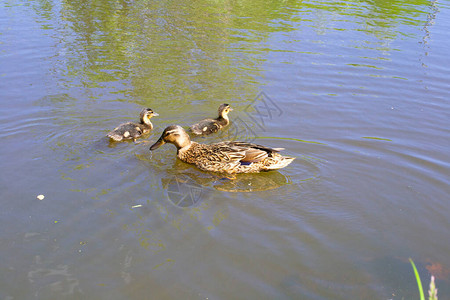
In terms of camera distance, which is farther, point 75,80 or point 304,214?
point 75,80

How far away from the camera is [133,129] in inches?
251

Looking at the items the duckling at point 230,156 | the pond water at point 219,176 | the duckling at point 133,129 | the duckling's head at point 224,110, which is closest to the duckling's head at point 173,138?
the duckling at point 230,156

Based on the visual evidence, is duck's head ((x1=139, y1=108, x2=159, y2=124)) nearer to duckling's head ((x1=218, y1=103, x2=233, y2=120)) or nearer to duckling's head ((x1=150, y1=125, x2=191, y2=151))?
duckling's head ((x1=150, y1=125, x2=191, y2=151))

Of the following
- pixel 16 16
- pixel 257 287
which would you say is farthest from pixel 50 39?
pixel 257 287

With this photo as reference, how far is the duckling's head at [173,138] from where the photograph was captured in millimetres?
6125

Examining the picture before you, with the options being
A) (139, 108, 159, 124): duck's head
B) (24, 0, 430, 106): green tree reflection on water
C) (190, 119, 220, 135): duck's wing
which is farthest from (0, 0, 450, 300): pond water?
(139, 108, 159, 124): duck's head

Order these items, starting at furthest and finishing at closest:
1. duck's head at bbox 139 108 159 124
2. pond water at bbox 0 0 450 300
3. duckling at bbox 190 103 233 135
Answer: duckling at bbox 190 103 233 135, duck's head at bbox 139 108 159 124, pond water at bbox 0 0 450 300

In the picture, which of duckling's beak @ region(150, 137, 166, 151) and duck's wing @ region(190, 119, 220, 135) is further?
duck's wing @ region(190, 119, 220, 135)

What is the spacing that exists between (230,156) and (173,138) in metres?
0.94

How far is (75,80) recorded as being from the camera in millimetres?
8156

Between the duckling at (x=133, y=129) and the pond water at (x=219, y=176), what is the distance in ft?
0.59

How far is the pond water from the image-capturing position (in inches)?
151

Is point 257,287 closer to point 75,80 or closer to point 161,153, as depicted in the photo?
point 161,153

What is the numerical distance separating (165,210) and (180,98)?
3.44 m
